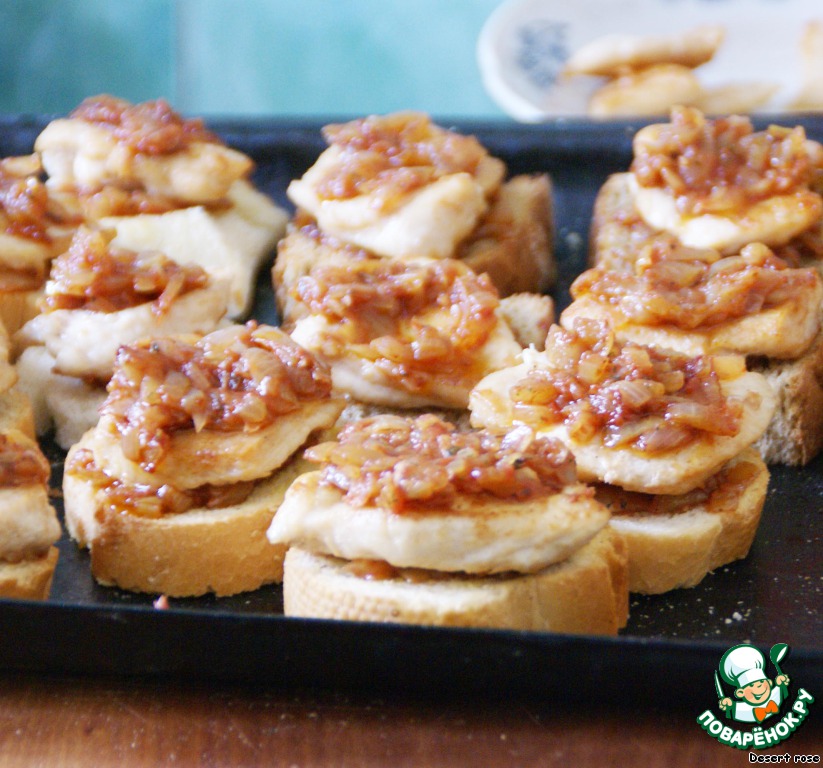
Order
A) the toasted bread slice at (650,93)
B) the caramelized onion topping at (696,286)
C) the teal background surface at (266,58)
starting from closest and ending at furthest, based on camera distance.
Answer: the caramelized onion topping at (696,286)
the toasted bread slice at (650,93)
the teal background surface at (266,58)

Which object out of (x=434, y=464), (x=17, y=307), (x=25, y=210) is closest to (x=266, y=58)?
(x=25, y=210)

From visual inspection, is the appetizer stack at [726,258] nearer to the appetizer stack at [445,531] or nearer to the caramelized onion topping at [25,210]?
the appetizer stack at [445,531]

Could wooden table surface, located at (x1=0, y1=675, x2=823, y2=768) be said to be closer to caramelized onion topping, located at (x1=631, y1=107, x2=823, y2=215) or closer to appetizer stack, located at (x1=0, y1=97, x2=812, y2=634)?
appetizer stack, located at (x1=0, y1=97, x2=812, y2=634)

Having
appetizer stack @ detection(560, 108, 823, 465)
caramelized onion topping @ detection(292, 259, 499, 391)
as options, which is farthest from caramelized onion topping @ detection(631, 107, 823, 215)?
caramelized onion topping @ detection(292, 259, 499, 391)

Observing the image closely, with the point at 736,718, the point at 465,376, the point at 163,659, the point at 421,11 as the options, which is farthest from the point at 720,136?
the point at 421,11

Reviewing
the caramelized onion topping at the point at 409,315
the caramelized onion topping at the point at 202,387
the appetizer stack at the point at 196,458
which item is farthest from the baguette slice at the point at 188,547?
the caramelized onion topping at the point at 409,315

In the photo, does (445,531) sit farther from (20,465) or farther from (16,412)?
(16,412)

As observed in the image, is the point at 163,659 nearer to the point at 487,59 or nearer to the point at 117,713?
the point at 117,713

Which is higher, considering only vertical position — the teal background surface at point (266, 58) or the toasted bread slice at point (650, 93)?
the toasted bread slice at point (650, 93)
